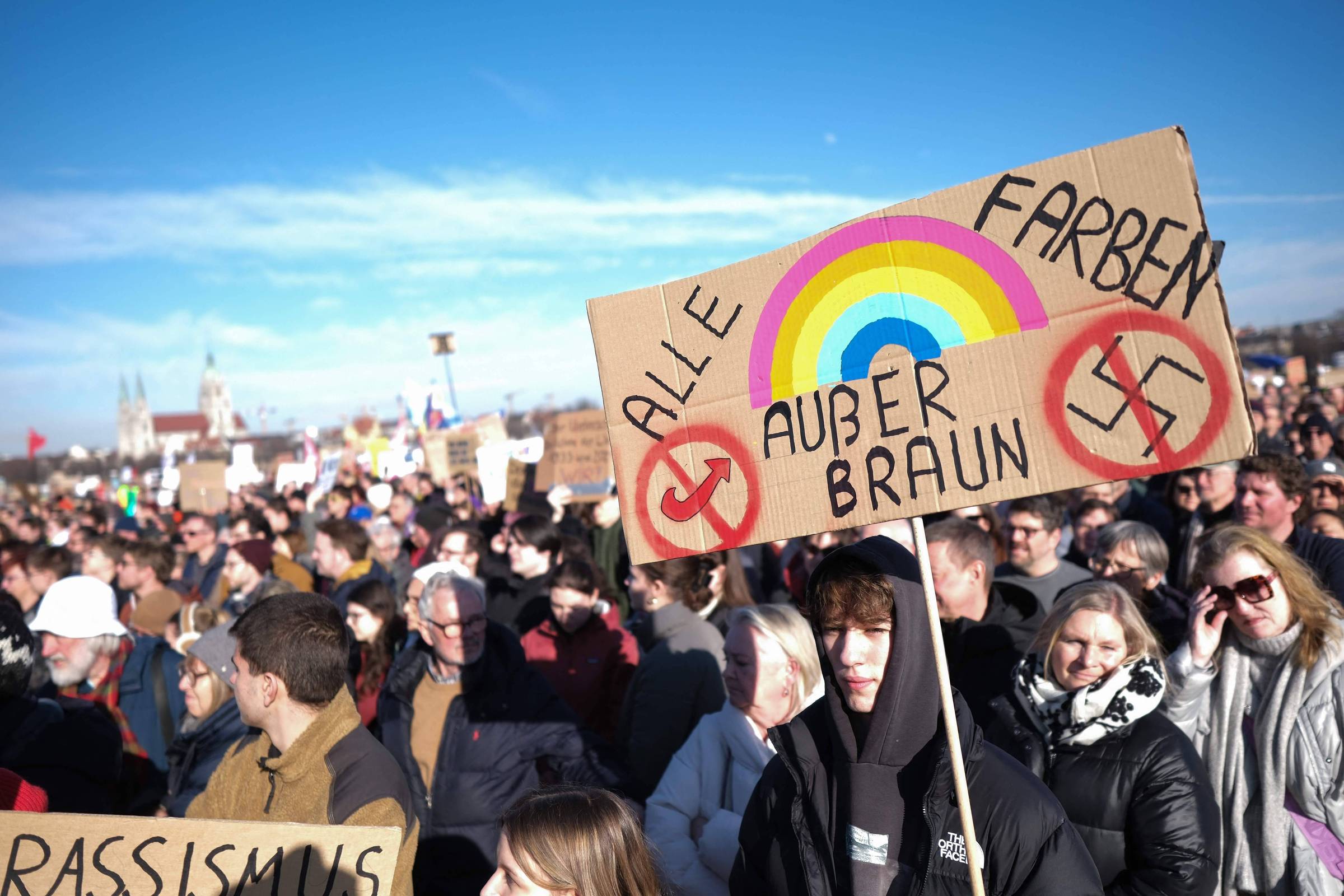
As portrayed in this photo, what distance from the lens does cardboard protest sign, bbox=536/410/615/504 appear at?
33.3ft

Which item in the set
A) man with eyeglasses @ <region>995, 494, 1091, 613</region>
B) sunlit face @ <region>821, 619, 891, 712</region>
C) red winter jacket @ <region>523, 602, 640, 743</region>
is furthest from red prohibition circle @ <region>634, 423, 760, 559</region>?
man with eyeglasses @ <region>995, 494, 1091, 613</region>

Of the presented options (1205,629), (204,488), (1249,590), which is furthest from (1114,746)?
(204,488)

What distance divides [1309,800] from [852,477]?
6.86 feet

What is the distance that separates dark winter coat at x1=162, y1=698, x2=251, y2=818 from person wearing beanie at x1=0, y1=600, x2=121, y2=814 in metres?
0.24

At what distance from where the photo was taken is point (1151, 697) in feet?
8.89

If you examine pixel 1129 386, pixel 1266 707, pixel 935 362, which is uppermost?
pixel 935 362

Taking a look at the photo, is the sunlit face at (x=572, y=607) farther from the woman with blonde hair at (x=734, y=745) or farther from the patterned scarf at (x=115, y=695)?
the patterned scarf at (x=115, y=695)

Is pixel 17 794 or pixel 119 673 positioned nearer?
pixel 17 794

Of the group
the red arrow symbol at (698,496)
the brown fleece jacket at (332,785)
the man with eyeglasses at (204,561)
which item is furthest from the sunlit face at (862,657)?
the man with eyeglasses at (204,561)

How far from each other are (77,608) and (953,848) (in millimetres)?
4318

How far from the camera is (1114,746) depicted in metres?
2.68

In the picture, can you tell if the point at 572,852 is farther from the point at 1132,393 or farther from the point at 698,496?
the point at 1132,393

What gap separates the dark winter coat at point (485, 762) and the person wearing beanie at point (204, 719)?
66cm

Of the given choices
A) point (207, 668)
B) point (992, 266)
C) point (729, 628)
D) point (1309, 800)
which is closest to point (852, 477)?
point (992, 266)
